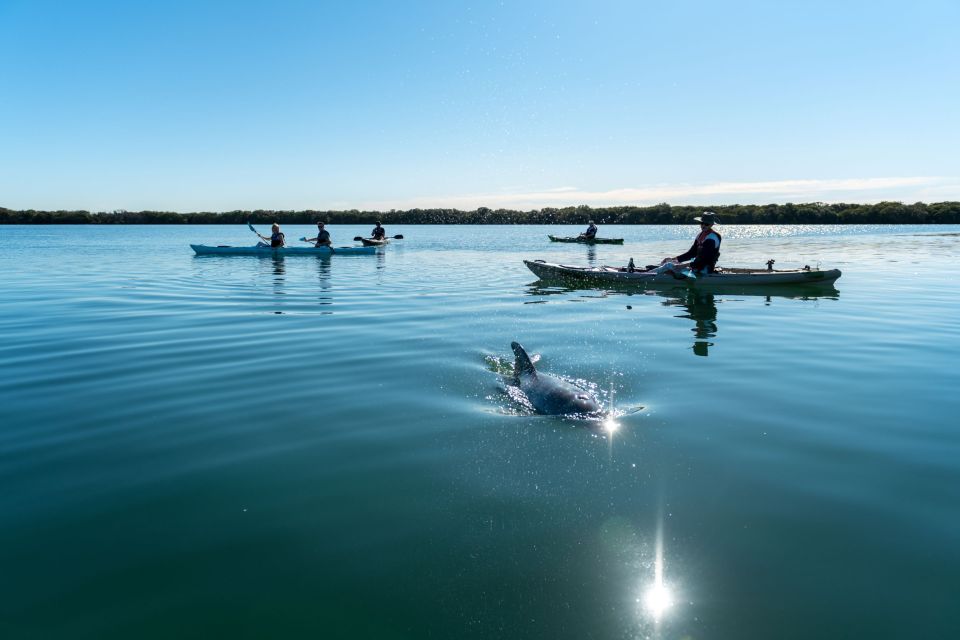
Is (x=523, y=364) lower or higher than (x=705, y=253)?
lower

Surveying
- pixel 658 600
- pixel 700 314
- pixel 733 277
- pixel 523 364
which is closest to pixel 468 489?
pixel 658 600

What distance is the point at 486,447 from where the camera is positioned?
662 centimetres

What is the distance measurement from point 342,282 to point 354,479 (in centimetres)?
1872

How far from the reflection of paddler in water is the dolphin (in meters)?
4.29

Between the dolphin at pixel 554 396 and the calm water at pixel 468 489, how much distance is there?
0.32 m

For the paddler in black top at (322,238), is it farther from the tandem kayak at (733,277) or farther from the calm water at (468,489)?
the calm water at (468,489)

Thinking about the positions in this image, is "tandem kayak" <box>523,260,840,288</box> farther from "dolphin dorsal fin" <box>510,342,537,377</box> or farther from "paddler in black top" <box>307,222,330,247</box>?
"paddler in black top" <box>307,222,330,247</box>

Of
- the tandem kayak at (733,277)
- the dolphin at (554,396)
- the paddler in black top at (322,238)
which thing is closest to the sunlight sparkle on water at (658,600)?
the dolphin at (554,396)

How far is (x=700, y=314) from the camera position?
16141 millimetres

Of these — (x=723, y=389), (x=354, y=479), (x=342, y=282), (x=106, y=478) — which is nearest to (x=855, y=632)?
(x=354, y=479)

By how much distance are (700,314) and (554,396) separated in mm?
9797

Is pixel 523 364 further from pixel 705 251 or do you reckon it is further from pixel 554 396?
pixel 705 251

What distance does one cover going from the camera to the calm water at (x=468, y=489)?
155 inches

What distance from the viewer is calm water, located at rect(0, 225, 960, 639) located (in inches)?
155
